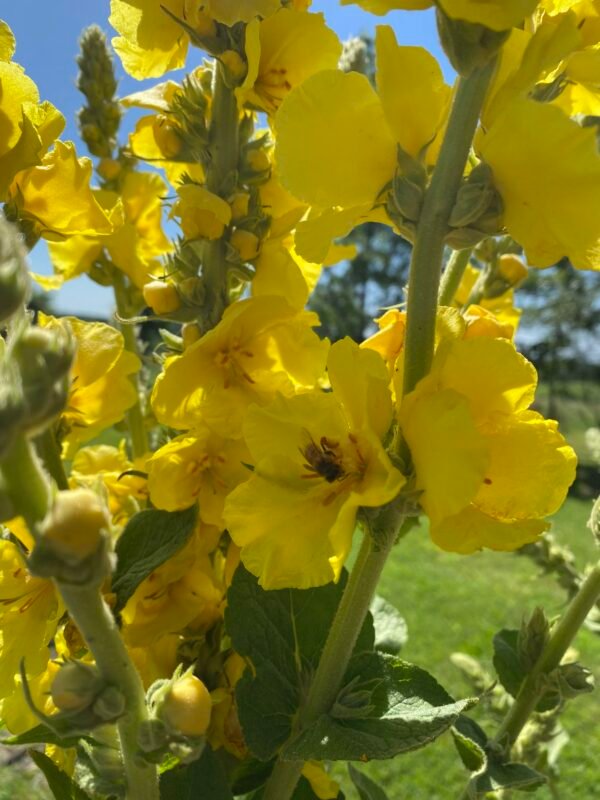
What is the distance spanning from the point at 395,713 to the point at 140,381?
0.78 metres

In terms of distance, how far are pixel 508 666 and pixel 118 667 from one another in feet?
2.28

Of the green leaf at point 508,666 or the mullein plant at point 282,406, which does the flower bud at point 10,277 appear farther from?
the green leaf at point 508,666

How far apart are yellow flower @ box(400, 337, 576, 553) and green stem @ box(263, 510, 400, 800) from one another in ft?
0.24

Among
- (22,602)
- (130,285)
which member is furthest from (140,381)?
(22,602)

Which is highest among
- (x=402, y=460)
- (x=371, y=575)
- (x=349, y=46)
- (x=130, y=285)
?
(x=349, y=46)

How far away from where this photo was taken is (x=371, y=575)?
69 cm

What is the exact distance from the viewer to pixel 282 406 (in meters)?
0.71

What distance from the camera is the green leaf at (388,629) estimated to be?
1.15 m

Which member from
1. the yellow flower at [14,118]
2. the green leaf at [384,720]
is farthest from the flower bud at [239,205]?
the green leaf at [384,720]

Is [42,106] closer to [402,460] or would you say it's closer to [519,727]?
[402,460]

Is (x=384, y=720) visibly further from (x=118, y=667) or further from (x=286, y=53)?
(x=286, y=53)

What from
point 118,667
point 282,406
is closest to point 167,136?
point 282,406

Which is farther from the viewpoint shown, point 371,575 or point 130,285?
point 130,285

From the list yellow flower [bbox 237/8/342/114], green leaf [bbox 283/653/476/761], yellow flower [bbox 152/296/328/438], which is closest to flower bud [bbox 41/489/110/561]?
green leaf [bbox 283/653/476/761]
